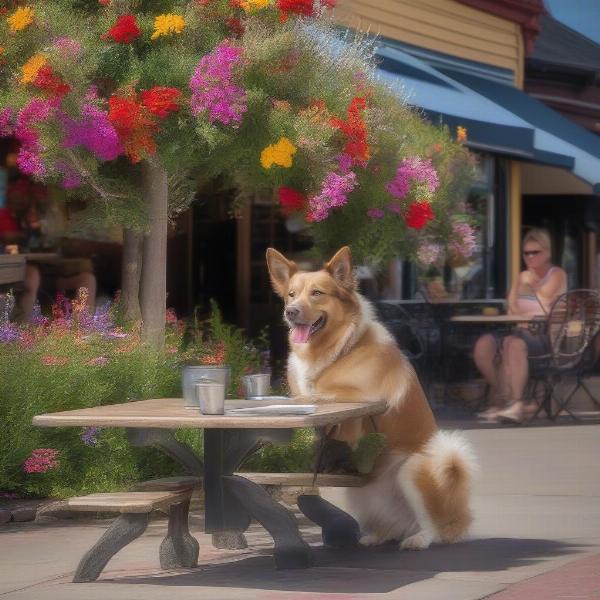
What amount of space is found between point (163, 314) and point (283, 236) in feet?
22.8

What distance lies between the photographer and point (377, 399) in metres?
7.74

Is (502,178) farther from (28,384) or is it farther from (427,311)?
(28,384)

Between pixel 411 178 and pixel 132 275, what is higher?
pixel 411 178

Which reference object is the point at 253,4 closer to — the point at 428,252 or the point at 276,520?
the point at 276,520

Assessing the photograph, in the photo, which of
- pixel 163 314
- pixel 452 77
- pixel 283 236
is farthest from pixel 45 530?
pixel 452 77

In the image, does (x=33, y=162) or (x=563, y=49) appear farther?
(x=563, y=49)

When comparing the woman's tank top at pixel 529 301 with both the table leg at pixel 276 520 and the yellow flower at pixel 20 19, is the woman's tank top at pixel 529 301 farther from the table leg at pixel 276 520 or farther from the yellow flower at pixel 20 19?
the table leg at pixel 276 520

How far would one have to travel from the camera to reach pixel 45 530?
8.57 meters

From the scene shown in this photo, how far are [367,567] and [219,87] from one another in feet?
9.89

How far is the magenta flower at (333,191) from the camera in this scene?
9.60 metres

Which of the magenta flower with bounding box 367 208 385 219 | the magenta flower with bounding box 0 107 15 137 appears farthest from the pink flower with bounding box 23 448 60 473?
the magenta flower with bounding box 367 208 385 219

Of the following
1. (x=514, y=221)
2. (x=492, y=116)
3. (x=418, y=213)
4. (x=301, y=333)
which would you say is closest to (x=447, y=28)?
(x=514, y=221)

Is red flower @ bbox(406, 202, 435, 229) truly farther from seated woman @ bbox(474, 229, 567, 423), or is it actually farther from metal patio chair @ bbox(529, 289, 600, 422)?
metal patio chair @ bbox(529, 289, 600, 422)

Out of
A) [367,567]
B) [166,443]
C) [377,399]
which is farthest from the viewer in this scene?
[377,399]
